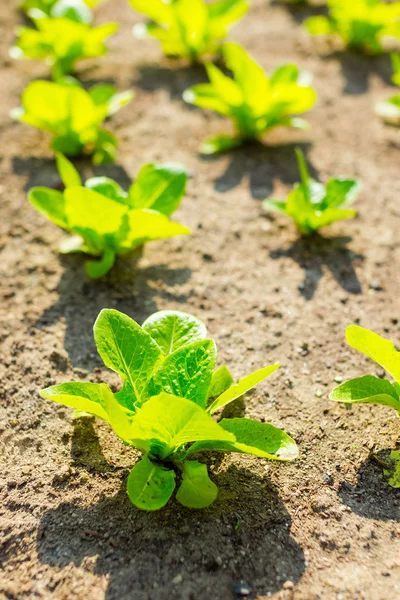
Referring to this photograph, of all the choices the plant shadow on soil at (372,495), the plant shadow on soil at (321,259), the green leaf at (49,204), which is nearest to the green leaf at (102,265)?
the green leaf at (49,204)

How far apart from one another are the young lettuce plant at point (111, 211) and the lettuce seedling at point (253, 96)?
2.81 ft

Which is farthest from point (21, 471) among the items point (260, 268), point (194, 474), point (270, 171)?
point (270, 171)

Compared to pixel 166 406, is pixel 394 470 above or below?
below

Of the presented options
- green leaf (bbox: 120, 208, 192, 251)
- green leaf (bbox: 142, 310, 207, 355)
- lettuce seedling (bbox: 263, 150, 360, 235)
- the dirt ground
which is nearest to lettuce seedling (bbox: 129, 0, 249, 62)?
the dirt ground

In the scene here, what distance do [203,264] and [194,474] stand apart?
1190 mm

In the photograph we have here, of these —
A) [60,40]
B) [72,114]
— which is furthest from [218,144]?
[60,40]

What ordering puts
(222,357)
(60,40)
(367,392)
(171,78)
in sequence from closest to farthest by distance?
(367,392)
(222,357)
(60,40)
(171,78)

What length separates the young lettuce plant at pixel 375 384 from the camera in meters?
1.79

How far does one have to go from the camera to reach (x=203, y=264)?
2.67 metres

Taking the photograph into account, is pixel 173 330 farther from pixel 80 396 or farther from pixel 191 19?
pixel 191 19

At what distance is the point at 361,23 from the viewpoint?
164 inches

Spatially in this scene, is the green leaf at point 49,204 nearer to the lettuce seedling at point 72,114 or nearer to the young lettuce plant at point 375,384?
the lettuce seedling at point 72,114

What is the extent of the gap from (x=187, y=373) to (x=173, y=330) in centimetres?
22

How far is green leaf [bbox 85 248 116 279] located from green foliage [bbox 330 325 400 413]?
110cm
